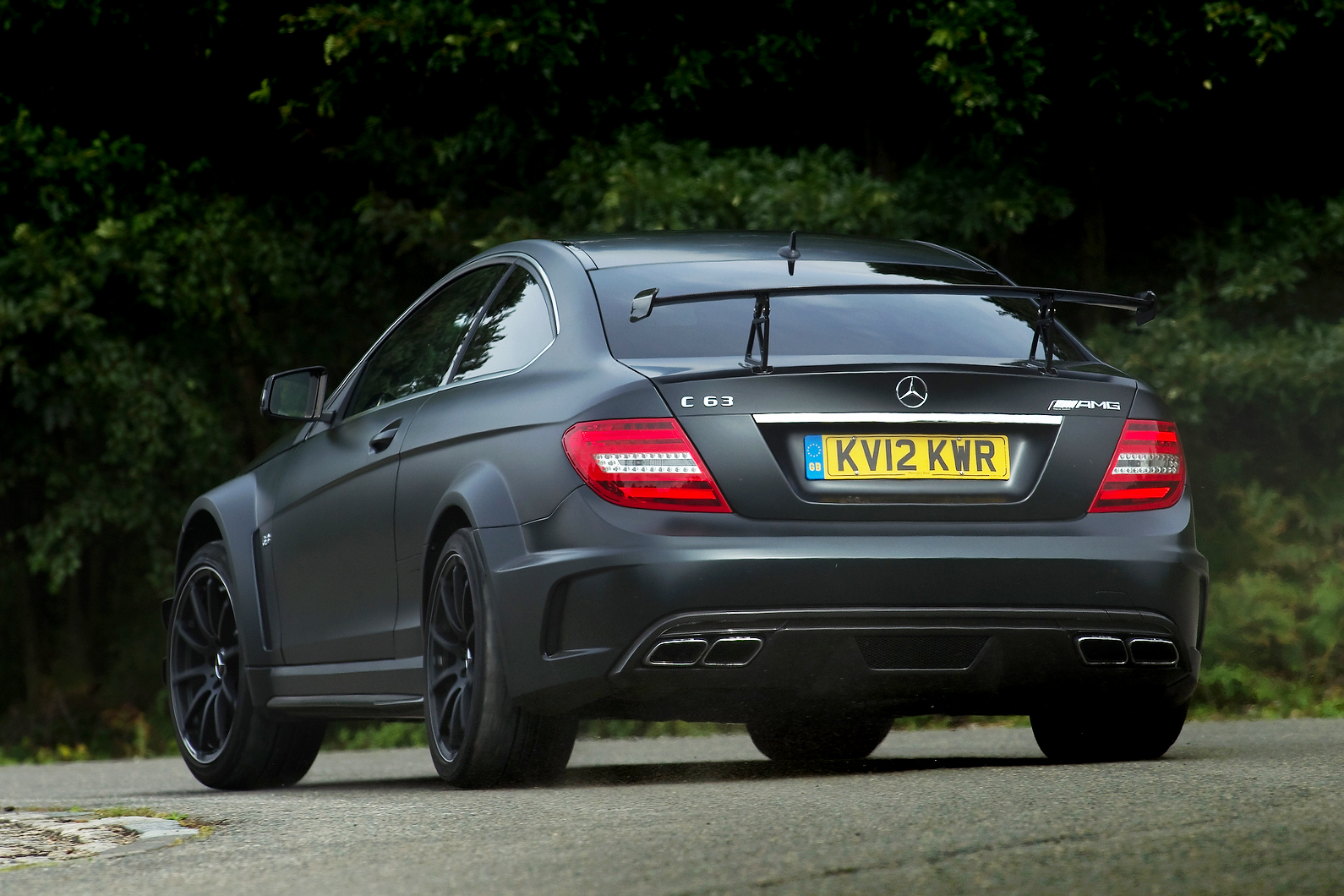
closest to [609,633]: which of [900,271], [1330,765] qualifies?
[900,271]

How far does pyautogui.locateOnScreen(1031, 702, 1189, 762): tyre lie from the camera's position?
5.99 metres

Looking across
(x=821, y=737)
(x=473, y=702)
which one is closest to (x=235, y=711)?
(x=473, y=702)

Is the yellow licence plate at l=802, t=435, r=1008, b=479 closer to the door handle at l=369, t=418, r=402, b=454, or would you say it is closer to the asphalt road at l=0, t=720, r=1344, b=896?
the asphalt road at l=0, t=720, r=1344, b=896

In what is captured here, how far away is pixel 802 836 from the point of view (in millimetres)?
4277

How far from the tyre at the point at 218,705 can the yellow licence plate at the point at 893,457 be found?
2.75 meters

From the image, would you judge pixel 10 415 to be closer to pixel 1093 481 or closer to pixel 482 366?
pixel 482 366

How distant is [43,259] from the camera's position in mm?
14109

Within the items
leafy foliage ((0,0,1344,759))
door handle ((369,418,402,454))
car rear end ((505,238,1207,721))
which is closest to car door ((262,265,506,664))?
door handle ((369,418,402,454))

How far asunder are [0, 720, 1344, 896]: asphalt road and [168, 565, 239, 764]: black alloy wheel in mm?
929

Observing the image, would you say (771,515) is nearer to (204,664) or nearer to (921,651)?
(921,651)

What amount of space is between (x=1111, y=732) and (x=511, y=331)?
7.10 feet

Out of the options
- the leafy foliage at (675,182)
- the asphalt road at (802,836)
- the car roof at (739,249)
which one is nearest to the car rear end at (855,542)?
the asphalt road at (802,836)

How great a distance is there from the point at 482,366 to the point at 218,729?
2.10 metres

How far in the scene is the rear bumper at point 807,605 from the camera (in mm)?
5117
